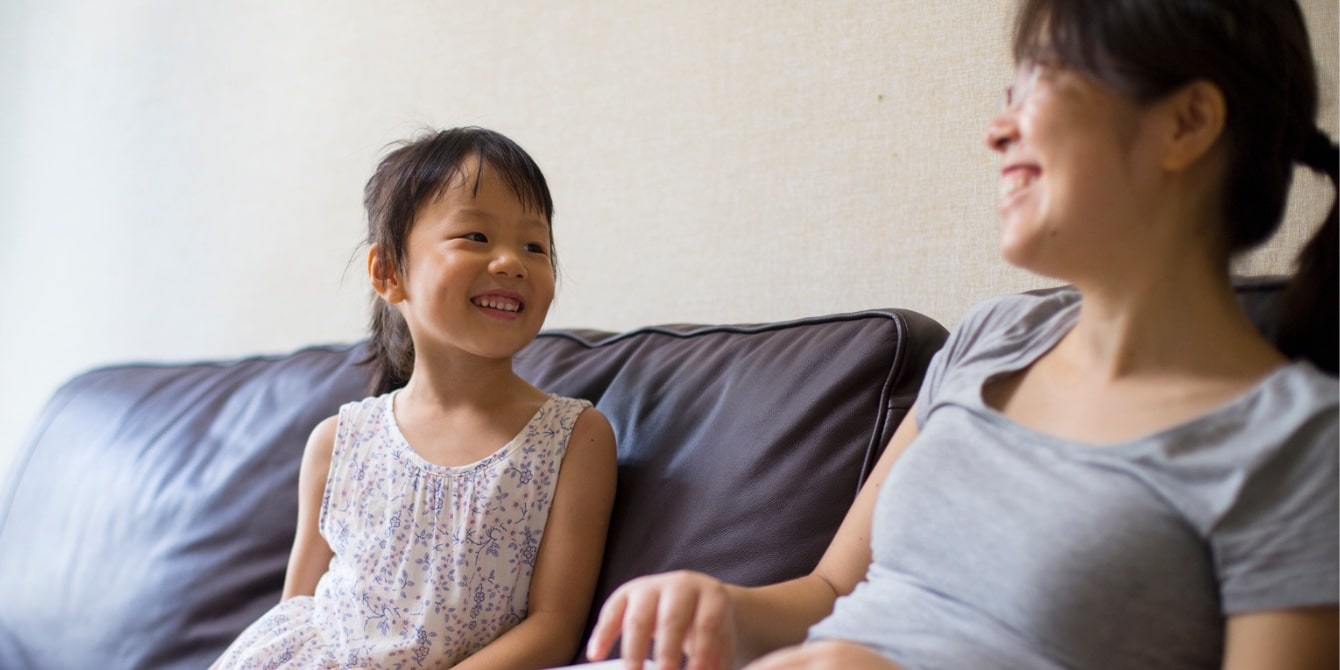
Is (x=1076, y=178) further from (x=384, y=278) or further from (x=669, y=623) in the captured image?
(x=384, y=278)

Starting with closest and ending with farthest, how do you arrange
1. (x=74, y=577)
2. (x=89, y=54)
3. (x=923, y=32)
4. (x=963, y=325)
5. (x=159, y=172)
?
(x=963, y=325)
(x=923, y=32)
(x=74, y=577)
(x=159, y=172)
(x=89, y=54)

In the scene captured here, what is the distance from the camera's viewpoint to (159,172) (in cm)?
254

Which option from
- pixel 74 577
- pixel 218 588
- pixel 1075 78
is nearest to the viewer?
pixel 1075 78

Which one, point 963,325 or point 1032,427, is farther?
point 963,325

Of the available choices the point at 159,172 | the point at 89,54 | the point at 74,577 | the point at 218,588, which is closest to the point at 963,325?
the point at 218,588

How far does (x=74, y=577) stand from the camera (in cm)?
169

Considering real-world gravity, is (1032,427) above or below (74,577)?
above

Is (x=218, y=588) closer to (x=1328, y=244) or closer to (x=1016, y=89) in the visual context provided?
(x=1016, y=89)

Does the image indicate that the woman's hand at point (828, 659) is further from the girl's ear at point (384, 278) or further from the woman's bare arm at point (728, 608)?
the girl's ear at point (384, 278)

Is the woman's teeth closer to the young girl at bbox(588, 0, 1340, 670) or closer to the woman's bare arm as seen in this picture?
the young girl at bbox(588, 0, 1340, 670)

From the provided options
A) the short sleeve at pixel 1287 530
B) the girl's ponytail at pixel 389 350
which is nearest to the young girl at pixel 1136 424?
the short sleeve at pixel 1287 530

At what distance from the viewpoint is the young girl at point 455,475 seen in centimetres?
122

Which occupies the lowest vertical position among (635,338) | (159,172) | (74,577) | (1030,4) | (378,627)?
(74,577)

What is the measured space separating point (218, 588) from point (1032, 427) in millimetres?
1153
